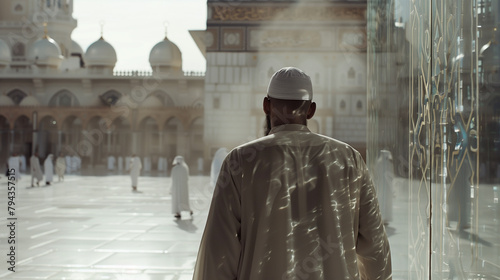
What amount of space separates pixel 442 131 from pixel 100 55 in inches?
1053

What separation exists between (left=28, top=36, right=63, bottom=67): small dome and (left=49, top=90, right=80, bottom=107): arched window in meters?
1.75

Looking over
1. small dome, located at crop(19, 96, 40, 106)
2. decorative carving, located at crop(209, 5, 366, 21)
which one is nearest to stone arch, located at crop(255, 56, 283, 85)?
decorative carving, located at crop(209, 5, 366, 21)

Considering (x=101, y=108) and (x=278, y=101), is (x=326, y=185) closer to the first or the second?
(x=278, y=101)

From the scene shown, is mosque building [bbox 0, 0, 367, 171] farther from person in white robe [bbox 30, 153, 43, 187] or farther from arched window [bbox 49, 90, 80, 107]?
person in white robe [bbox 30, 153, 43, 187]

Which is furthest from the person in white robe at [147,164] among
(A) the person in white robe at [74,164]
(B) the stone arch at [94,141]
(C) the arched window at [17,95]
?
(C) the arched window at [17,95]

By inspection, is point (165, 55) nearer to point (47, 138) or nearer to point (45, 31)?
point (47, 138)

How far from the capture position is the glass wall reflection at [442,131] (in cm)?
185

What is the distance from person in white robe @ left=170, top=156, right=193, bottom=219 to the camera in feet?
26.0

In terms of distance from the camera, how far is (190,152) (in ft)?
83.6

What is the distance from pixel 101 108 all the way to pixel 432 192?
23.9 metres

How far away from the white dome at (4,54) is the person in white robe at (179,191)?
2291cm

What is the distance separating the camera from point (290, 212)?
1.56 metres

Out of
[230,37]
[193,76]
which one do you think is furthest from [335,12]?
[193,76]

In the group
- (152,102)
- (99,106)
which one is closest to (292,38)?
(152,102)
